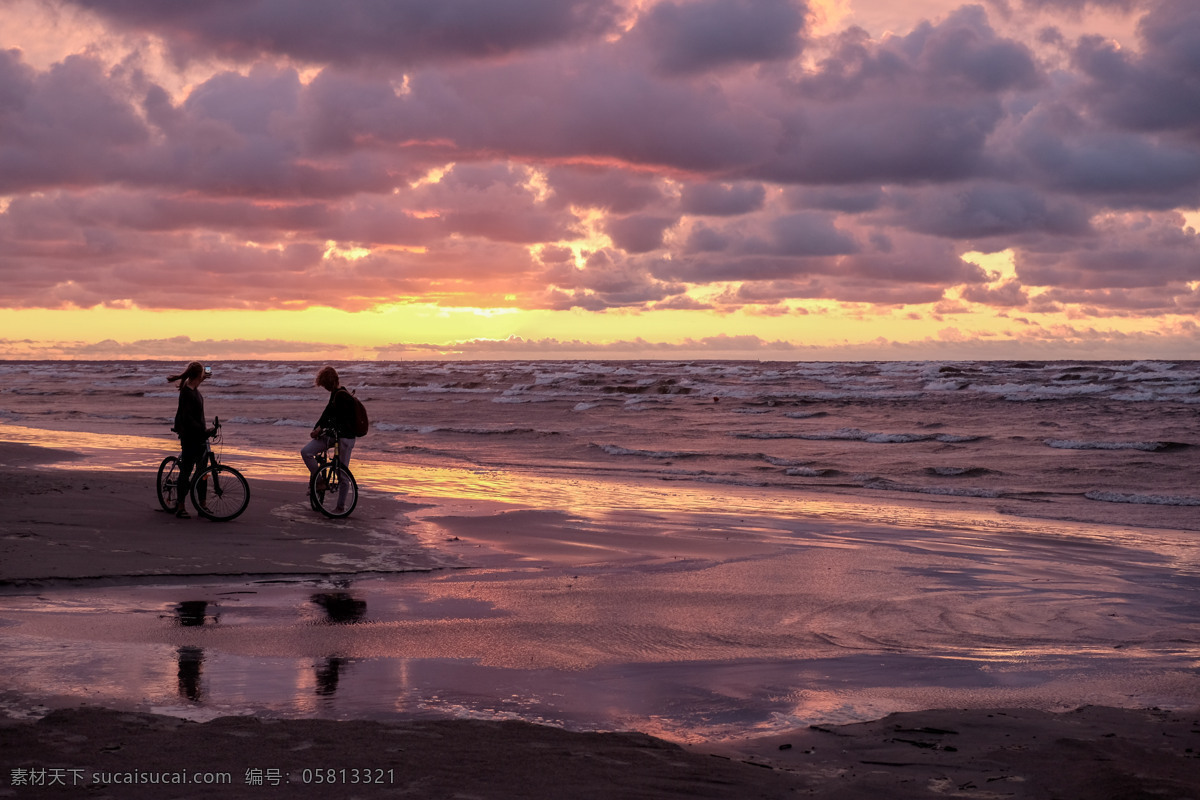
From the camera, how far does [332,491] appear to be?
1334 centimetres

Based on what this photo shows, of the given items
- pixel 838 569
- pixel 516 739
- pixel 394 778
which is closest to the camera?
pixel 394 778

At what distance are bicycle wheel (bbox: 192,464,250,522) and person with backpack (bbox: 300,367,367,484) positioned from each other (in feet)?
3.39

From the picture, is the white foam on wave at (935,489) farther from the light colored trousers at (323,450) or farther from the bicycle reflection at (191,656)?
the bicycle reflection at (191,656)

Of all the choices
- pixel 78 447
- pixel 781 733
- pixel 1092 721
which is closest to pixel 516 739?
pixel 781 733

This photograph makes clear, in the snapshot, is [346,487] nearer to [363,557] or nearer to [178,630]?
[363,557]

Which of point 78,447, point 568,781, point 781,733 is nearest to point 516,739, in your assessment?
point 568,781

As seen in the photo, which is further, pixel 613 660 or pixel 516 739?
pixel 613 660

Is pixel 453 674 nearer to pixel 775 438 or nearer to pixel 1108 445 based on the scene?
pixel 1108 445

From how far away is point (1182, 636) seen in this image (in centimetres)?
796

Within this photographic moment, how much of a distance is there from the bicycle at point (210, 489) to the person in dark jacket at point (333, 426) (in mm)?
1060

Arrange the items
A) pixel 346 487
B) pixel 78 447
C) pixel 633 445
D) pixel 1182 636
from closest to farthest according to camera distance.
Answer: pixel 1182 636 → pixel 346 487 → pixel 78 447 → pixel 633 445

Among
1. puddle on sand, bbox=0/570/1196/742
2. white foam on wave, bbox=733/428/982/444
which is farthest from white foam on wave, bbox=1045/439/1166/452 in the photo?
puddle on sand, bbox=0/570/1196/742

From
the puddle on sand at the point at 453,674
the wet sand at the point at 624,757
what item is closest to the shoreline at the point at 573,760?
the wet sand at the point at 624,757

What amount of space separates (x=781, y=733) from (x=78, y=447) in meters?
22.1
